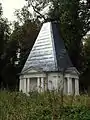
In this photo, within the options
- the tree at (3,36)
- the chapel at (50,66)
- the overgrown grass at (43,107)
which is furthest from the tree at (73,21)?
the overgrown grass at (43,107)

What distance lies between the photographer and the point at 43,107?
7.84 m

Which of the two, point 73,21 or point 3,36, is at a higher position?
point 73,21

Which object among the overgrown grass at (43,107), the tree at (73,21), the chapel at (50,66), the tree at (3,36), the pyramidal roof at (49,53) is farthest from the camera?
the tree at (3,36)

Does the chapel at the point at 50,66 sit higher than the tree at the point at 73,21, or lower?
lower

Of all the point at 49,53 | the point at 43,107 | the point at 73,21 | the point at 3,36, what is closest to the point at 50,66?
the point at 49,53

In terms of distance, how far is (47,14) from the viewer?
35625mm

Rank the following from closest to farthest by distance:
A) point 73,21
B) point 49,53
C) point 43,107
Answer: point 43,107, point 73,21, point 49,53

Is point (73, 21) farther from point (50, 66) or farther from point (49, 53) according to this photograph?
point (50, 66)

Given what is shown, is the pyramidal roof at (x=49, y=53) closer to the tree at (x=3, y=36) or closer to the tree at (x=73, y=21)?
the tree at (x=73, y=21)

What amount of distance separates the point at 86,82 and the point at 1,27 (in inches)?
440

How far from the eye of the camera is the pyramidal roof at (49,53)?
28141 mm

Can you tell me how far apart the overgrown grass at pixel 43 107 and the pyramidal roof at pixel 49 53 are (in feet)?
57.4

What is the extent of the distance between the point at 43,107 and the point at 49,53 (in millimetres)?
21185

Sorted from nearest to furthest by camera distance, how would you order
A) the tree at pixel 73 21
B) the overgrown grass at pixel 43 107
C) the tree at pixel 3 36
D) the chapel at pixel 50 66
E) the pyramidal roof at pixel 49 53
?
1. the overgrown grass at pixel 43 107
2. the tree at pixel 73 21
3. the chapel at pixel 50 66
4. the pyramidal roof at pixel 49 53
5. the tree at pixel 3 36
